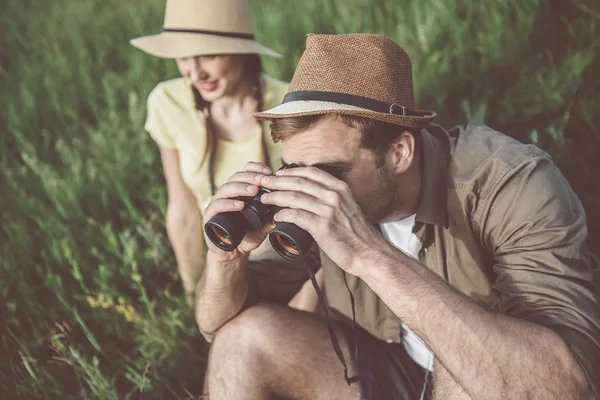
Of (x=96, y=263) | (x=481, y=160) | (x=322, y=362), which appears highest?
(x=481, y=160)

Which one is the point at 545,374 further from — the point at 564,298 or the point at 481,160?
the point at 481,160

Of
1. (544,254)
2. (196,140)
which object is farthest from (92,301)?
(544,254)

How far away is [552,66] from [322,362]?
6.65 ft

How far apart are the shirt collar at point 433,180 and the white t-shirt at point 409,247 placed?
125 millimetres

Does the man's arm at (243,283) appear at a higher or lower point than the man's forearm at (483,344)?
lower

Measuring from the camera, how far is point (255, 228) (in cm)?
187

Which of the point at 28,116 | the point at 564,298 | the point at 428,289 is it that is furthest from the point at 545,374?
the point at 28,116

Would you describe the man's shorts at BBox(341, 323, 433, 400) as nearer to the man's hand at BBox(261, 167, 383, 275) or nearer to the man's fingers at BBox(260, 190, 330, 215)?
the man's hand at BBox(261, 167, 383, 275)

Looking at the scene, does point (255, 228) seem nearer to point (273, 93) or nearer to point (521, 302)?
point (521, 302)

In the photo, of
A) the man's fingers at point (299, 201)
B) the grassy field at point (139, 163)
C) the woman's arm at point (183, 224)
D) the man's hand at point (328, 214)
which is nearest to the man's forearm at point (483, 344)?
the man's hand at point (328, 214)

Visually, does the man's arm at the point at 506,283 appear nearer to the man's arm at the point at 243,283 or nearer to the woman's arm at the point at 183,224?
the man's arm at the point at 243,283

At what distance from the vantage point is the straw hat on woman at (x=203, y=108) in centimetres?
281

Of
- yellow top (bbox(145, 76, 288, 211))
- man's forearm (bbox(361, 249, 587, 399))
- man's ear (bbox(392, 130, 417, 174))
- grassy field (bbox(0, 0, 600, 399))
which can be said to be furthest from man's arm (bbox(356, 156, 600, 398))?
yellow top (bbox(145, 76, 288, 211))

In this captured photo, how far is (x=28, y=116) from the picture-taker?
436 cm
